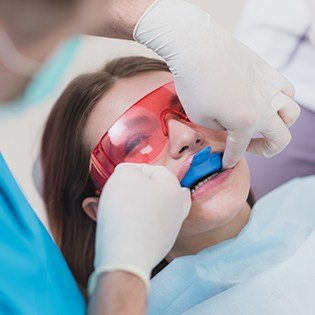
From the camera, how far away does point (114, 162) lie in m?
1.25

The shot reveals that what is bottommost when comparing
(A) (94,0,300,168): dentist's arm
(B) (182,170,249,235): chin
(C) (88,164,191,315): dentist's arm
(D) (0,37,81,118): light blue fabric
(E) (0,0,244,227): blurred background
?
(E) (0,0,244,227): blurred background

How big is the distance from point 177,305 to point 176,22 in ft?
1.97

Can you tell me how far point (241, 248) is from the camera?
1.37 m

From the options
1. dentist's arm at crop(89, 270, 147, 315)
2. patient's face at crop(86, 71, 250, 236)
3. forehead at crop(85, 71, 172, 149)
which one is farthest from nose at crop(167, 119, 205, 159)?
dentist's arm at crop(89, 270, 147, 315)

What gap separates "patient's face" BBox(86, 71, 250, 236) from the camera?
48.7 inches

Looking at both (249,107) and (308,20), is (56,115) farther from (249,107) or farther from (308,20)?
(308,20)

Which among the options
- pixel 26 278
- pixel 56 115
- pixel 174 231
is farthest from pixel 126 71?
pixel 26 278

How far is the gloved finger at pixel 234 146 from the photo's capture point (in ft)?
3.82

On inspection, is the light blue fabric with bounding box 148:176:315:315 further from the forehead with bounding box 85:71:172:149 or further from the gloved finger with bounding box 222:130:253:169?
the forehead with bounding box 85:71:172:149

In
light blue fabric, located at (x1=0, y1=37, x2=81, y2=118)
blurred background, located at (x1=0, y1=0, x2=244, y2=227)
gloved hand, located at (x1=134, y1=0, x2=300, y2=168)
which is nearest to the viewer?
light blue fabric, located at (x1=0, y1=37, x2=81, y2=118)

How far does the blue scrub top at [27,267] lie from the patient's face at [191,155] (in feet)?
0.96

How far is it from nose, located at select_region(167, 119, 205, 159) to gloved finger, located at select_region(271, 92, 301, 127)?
0.16 meters

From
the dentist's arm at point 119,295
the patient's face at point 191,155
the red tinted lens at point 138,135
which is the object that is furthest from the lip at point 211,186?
the dentist's arm at point 119,295

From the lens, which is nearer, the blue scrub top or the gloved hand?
the blue scrub top
